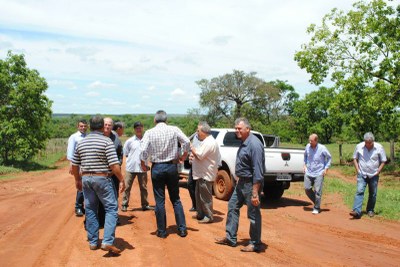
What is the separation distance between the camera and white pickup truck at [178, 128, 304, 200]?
9.69 m

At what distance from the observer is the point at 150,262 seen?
17.3ft

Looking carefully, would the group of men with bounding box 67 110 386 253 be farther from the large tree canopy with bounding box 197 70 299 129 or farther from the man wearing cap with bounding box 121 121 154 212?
the large tree canopy with bounding box 197 70 299 129

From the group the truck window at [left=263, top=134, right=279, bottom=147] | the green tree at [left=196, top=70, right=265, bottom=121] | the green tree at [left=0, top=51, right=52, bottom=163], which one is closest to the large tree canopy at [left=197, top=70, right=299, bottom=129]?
the green tree at [left=196, top=70, right=265, bottom=121]

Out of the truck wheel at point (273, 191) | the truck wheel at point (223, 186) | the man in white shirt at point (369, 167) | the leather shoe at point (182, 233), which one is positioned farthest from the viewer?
the truck wheel at point (273, 191)

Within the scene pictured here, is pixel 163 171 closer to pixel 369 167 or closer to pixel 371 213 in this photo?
pixel 369 167

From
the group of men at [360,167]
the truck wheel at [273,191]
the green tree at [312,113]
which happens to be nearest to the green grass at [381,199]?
the group of men at [360,167]

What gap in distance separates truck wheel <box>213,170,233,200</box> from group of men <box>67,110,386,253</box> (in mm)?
1818

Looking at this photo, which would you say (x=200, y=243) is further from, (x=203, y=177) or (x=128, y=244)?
(x=203, y=177)

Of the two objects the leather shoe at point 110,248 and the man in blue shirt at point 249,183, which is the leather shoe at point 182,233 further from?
the leather shoe at point 110,248

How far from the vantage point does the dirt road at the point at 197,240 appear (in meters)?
5.46

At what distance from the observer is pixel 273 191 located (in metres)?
11.0

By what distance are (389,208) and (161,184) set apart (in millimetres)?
6013

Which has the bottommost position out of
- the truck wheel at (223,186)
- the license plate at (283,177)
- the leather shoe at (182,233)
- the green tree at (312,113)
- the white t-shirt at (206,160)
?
the leather shoe at (182,233)

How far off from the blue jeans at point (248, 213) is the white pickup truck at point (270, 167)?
3.52m
